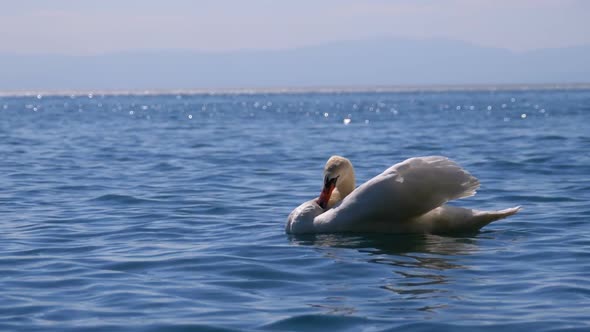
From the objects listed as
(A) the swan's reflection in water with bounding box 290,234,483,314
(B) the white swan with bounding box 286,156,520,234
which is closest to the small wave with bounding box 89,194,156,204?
(B) the white swan with bounding box 286,156,520,234

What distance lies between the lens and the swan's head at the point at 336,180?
13.0 metres

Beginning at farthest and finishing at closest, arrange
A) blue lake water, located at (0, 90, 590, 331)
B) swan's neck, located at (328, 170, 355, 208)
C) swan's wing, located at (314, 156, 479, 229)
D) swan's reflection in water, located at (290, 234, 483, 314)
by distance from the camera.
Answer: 1. swan's neck, located at (328, 170, 355, 208)
2. swan's wing, located at (314, 156, 479, 229)
3. swan's reflection in water, located at (290, 234, 483, 314)
4. blue lake water, located at (0, 90, 590, 331)

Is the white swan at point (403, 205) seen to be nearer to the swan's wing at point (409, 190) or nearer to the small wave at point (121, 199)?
the swan's wing at point (409, 190)

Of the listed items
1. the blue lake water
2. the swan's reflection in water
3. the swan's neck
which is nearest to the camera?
the blue lake water

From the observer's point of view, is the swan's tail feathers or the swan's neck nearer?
the swan's tail feathers

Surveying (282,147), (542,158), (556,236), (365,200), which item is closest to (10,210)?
(365,200)

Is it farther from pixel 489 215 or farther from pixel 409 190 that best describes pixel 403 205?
pixel 489 215

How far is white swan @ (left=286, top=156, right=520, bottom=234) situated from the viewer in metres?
11.9

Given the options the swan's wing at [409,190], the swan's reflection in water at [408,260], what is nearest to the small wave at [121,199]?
the swan's reflection in water at [408,260]

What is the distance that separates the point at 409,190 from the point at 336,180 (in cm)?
151

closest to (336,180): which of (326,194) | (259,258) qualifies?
(326,194)

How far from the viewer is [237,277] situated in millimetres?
9961

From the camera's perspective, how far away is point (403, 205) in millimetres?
12039

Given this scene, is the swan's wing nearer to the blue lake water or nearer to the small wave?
the blue lake water
